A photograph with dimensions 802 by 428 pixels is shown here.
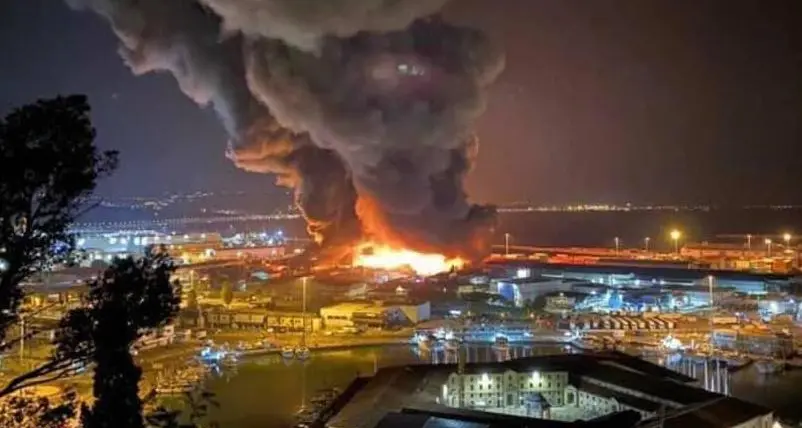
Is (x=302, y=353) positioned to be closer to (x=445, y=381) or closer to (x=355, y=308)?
(x=355, y=308)

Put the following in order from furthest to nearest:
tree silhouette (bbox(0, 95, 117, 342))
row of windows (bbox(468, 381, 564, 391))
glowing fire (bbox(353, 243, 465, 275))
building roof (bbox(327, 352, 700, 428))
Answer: glowing fire (bbox(353, 243, 465, 275)) < row of windows (bbox(468, 381, 564, 391)) < building roof (bbox(327, 352, 700, 428)) < tree silhouette (bbox(0, 95, 117, 342))

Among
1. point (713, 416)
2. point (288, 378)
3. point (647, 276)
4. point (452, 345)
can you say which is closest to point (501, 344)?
point (452, 345)

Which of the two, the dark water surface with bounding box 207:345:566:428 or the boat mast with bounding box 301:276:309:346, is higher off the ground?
the boat mast with bounding box 301:276:309:346

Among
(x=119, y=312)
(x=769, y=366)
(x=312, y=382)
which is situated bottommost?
(x=312, y=382)

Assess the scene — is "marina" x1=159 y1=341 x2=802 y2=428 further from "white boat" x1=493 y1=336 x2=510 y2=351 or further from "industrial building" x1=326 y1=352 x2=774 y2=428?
"industrial building" x1=326 y1=352 x2=774 y2=428

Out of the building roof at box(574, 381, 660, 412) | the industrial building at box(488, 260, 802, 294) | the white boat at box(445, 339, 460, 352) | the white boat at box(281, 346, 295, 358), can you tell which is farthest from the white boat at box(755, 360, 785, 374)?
the white boat at box(281, 346, 295, 358)

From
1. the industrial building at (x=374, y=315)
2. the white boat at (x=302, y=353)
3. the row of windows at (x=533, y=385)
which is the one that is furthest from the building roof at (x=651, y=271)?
the row of windows at (x=533, y=385)

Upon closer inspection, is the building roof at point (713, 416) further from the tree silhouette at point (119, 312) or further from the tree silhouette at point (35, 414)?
the tree silhouette at point (35, 414)
